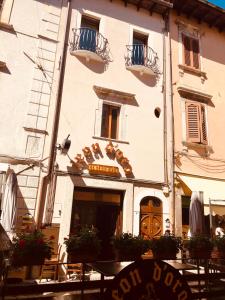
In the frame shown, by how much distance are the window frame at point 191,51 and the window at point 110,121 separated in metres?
4.80

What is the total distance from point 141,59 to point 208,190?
638 cm

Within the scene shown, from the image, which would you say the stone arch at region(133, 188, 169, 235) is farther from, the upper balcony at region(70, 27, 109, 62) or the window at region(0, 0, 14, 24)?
the window at region(0, 0, 14, 24)

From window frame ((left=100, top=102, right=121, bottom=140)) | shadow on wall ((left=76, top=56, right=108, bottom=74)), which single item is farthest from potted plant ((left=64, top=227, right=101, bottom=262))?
shadow on wall ((left=76, top=56, right=108, bottom=74))

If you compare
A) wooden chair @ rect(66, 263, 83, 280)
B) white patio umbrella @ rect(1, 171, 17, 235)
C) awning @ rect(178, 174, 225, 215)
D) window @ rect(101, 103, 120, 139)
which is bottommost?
wooden chair @ rect(66, 263, 83, 280)

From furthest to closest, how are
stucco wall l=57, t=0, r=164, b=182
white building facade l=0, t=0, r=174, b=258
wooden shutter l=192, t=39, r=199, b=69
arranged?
wooden shutter l=192, t=39, r=199, b=69 → stucco wall l=57, t=0, r=164, b=182 → white building facade l=0, t=0, r=174, b=258

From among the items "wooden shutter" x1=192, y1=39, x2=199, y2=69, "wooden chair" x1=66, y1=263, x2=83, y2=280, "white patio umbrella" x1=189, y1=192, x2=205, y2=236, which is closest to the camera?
"wooden chair" x1=66, y1=263, x2=83, y2=280

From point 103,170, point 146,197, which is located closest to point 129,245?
point 103,170

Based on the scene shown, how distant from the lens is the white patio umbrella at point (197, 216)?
28.4ft

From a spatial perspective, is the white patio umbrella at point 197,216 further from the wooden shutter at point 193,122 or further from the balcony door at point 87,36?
the balcony door at point 87,36

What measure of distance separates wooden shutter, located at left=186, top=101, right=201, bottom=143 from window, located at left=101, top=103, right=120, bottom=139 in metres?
3.29

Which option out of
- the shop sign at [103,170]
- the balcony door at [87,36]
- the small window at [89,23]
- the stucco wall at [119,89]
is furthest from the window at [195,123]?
the small window at [89,23]

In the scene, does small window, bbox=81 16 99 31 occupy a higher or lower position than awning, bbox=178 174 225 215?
higher

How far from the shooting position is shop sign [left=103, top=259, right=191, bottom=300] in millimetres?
2039

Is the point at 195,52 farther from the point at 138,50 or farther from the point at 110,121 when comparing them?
the point at 110,121
